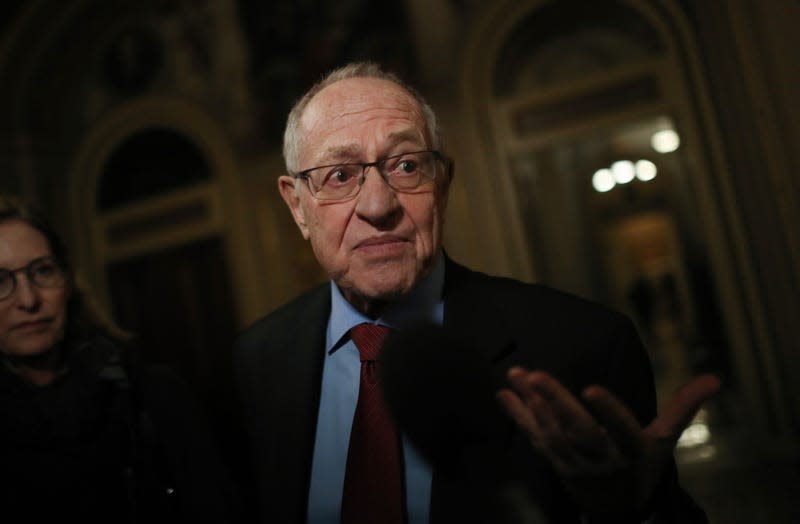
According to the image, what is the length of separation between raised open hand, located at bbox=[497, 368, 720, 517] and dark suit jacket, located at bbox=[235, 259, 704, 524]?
0.08 metres

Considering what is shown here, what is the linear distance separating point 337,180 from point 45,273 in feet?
2.84

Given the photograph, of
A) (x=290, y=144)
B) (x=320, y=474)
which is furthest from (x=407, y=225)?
(x=320, y=474)

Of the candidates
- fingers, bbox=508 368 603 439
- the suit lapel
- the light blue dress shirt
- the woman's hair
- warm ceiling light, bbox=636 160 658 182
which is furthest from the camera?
warm ceiling light, bbox=636 160 658 182

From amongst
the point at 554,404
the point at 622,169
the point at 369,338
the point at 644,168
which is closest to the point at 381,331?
the point at 369,338

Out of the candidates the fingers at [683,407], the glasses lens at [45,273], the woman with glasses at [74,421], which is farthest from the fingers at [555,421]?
the glasses lens at [45,273]

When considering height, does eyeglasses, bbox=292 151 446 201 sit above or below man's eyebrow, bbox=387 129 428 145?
below

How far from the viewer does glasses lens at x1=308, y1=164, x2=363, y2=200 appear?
52.2 inches

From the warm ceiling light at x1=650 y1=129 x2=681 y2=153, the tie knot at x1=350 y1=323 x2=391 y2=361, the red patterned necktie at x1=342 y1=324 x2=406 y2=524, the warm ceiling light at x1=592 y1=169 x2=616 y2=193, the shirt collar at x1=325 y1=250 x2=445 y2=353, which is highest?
the warm ceiling light at x1=650 y1=129 x2=681 y2=153

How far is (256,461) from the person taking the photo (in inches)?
60.3

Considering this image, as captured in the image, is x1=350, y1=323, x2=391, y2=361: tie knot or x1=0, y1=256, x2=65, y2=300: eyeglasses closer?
x1=350, y1=323, x2=391, y2=361: tie knot

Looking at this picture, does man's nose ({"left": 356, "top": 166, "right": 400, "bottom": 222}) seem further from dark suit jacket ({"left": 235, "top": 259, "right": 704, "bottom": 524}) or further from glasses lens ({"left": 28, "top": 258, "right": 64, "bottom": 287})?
glasses lens ({"left": 28, "top": 258, "right": 64, "bottom": 287})

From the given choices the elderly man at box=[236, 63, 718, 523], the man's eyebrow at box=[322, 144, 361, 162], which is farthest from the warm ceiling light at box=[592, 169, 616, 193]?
the man's eyebrow at box=[322, 144, 361, 162]

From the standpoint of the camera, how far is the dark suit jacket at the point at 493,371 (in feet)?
3.65

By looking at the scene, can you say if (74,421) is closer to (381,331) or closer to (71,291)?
(71,291)
